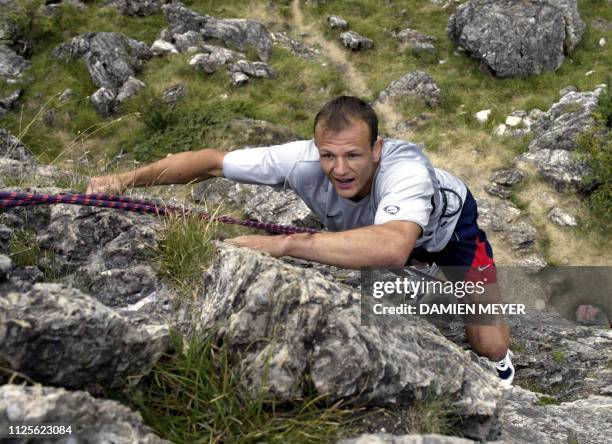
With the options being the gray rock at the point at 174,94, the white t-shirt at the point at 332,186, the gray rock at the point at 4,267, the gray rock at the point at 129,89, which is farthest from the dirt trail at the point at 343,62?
the gray rock at the point at 4,267

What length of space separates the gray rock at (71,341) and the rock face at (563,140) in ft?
47.1

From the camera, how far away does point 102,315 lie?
95.3 inches

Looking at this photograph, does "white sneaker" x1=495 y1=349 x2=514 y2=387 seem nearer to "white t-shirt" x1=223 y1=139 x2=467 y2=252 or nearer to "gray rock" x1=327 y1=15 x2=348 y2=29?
"white t-shirt" x1=223 y1=139 x2=467 y2=252

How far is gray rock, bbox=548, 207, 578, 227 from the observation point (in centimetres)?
1323

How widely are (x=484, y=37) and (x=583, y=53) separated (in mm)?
4349

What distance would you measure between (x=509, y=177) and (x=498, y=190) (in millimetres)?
587

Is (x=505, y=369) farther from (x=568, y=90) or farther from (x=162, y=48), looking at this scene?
(x=162, y=48)

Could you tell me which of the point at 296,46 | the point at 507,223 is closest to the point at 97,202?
the point at 507,223

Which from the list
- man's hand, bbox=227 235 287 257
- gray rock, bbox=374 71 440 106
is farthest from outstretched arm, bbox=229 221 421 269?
gray rock, bbox=374 71 440 106

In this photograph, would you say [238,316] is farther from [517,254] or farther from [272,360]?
[517,254]

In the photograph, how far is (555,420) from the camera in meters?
4.30

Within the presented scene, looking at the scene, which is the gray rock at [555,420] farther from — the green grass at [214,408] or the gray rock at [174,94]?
the gray rock at [174,94]

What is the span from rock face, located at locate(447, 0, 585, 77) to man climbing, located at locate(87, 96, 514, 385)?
17.0 meters

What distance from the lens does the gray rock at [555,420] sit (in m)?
3.86
